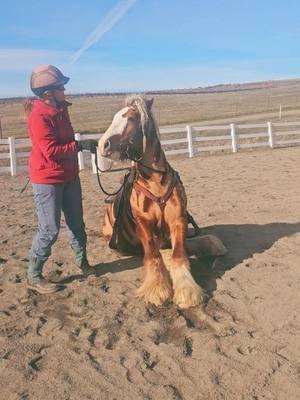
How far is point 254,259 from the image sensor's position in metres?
5.22

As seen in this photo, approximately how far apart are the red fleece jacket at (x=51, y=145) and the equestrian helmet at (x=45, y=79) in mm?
135

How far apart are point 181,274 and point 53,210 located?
1316 millimetres

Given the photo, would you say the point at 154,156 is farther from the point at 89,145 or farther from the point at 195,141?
the point at 195,141

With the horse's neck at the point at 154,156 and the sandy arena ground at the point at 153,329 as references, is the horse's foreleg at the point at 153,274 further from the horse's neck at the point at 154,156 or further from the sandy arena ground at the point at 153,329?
the horse's neck at the point at 154,156

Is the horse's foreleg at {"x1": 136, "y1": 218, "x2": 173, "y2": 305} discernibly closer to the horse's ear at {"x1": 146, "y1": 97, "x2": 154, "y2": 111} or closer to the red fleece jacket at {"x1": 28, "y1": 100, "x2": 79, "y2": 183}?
the red fleece jacket at {"x1": 28, "y1": 100, "x2": 79, "y2": 183}

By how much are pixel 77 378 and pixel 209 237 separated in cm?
254

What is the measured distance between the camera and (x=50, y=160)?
14.6 ft

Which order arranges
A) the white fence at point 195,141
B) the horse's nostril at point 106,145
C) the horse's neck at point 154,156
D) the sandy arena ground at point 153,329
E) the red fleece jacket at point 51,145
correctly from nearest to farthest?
the sandy arena ground at point 153,329 < the horse's nostril at point 106,145 < the red fleece jacket at point 51,145 < the horse's neck at point 154,156 < the white fence at point 195,141

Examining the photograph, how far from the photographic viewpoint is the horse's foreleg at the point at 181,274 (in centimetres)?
421

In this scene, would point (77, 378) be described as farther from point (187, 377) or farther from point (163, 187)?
point (163, 187)

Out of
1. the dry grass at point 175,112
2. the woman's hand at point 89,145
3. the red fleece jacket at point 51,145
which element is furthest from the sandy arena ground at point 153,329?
the dry grass at point 175,112

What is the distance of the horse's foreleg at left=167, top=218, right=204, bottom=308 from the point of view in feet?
13.8

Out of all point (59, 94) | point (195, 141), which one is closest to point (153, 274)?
point (59, 94)

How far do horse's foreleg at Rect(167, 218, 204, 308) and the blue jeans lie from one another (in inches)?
39.2
